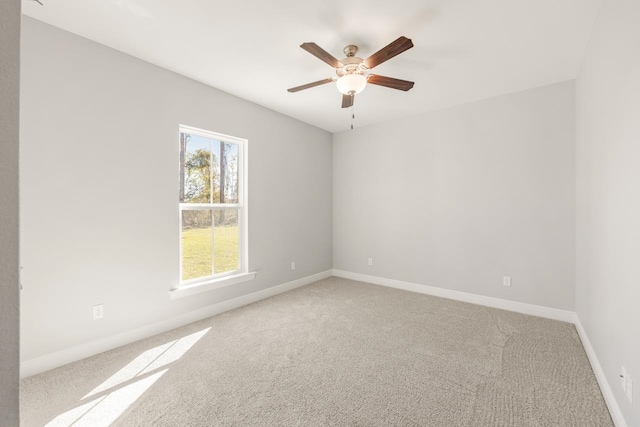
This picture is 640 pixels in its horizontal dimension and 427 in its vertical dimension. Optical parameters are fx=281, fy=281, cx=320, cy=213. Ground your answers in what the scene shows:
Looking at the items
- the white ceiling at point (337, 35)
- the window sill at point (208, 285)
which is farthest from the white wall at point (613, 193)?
the window sill at point (208, 285)

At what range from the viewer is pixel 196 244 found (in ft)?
10.3

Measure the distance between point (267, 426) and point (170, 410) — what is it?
62 cm

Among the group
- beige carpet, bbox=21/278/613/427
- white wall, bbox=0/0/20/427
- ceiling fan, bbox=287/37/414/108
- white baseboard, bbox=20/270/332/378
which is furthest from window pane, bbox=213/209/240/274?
white wall, bbox=0/0/20/427

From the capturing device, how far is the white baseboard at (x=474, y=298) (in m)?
3.08

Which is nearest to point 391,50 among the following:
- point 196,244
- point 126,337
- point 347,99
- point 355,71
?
point 355,71

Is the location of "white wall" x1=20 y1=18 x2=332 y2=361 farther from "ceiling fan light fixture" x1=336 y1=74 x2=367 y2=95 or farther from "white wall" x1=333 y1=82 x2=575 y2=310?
"white wall" x1=333 y1=82 x2=575 y2=310

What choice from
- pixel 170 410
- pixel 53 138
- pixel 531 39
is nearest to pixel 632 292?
pixel 531 39

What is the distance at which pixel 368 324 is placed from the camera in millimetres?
2969

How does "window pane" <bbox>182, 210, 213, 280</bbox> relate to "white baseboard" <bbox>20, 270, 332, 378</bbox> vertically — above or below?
above

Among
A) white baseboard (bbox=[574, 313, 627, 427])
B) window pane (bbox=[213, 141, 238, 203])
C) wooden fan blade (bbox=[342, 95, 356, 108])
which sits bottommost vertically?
white baseboard (bbox=[574, 313, 627, 427])

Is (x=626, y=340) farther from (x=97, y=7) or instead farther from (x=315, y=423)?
(x=97, y=7)

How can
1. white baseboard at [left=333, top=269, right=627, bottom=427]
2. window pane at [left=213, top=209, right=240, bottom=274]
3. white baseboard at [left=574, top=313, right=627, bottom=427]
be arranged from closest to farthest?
white baseboard at [left=574, top=313, right=627, bottom=427] < white baseboard at [left=333, top=269, right=627, bottom=427] < window pane at [left=213, top=209, right=240, bottom=274]

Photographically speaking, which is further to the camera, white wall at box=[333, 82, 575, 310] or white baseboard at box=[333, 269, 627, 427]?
white wall at box=[333, 82, 575, 310]

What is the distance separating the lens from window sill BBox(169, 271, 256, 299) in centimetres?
289
